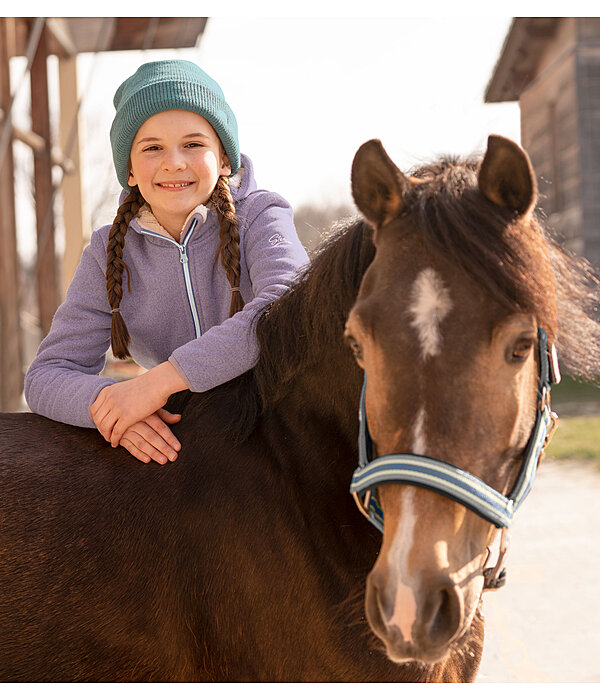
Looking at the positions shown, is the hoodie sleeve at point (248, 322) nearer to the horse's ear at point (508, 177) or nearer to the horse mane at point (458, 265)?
the horse mane at point (458, 265)

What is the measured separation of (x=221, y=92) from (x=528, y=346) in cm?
144

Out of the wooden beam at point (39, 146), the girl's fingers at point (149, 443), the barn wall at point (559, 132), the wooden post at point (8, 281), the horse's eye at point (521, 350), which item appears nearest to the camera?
the horse's eye at point (521, 350)

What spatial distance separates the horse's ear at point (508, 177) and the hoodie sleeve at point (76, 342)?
3.75 ft

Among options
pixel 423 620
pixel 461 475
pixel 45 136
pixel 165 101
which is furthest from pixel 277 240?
pixel 45 136

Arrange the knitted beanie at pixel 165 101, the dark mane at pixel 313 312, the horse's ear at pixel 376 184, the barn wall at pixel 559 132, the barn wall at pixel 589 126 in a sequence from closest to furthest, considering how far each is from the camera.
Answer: the horse's ear at pixel 376 184
the dark mane at pixel 313 312
the knitted beanie at pixel 165 101
the barn wall at pixel 589 126
the barn wall at pixel 559 132

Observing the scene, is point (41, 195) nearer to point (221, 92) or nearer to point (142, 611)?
point (221, 92)

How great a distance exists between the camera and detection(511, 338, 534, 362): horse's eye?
1274 millimetres

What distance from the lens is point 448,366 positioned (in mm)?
1232

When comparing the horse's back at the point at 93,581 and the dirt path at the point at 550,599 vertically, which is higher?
the horse's back at the point at 93,581

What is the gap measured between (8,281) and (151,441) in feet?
16.9

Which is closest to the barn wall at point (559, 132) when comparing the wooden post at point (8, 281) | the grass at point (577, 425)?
the grass at point (577, 425)

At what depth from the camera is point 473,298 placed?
1286 millimetres

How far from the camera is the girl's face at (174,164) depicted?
2158 millimetres

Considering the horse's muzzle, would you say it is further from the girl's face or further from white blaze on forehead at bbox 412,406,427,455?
the girl's face
